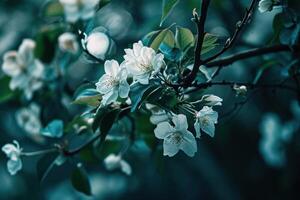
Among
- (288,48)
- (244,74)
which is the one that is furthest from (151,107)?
(244,74)

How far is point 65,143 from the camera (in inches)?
47.7

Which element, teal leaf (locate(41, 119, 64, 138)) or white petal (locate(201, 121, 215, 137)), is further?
teal leaf (locate(41, 119, 64, 138))

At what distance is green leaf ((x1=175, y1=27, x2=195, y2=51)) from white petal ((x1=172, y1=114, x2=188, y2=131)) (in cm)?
15

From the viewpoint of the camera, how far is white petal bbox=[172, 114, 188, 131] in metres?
0.82

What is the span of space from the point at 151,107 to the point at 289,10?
0.35 m

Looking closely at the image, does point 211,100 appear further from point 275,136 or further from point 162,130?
point 275,136

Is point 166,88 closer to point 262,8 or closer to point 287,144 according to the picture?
point 262,8

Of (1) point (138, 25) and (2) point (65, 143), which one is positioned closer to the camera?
(2) point (65, 143)

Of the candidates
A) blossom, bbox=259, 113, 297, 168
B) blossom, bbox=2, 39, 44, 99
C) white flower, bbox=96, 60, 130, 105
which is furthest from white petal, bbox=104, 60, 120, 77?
blossom, bbox=259, 113, 297, 168

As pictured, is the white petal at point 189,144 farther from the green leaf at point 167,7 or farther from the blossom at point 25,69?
the blossom at point 25,69

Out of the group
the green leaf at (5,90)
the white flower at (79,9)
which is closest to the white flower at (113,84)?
the white flower at (79,9)

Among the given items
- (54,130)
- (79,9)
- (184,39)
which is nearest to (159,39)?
(184,39)

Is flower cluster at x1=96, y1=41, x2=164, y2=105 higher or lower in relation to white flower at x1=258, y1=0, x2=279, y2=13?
lower

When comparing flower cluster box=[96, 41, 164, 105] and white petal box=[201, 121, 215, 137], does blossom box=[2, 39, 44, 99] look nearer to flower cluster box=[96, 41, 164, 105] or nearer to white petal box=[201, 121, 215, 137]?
flower cluster box=[96, 41, 164, 105]
